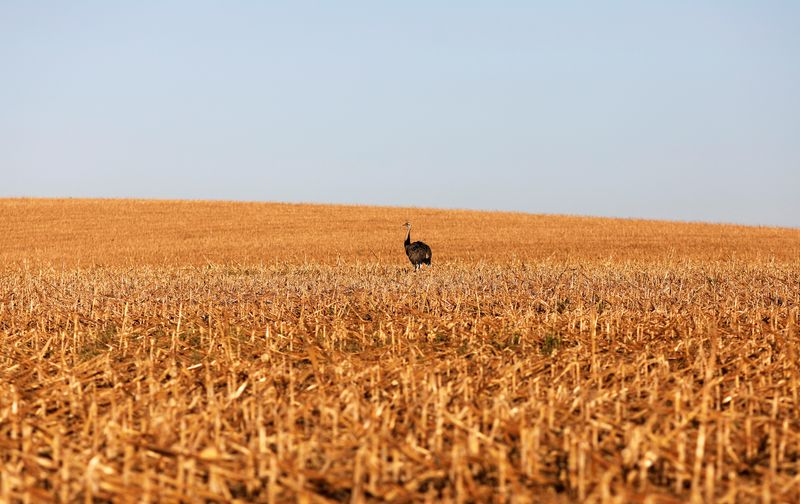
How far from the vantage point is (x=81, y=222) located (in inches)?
1843

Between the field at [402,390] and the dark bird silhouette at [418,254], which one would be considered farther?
the dark bird silhouette at [418,254]

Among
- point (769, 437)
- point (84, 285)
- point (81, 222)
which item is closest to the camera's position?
point (769, 437)

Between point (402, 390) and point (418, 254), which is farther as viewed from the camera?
point (418, 254)

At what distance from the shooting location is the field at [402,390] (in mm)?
5168

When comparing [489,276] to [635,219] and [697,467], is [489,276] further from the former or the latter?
[635,219]

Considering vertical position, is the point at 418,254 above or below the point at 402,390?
above

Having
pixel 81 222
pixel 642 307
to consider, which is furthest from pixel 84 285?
pixel 81 222

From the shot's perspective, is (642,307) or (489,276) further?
(489,276)

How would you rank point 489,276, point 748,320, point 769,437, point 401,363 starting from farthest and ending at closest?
1. point 489,276
2. point 748,320
3. point 401,363
4. point 769,437

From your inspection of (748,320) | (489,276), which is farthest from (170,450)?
(489,276)

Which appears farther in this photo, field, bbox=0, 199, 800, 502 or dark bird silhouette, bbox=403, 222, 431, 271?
dark bird silhouette, bbox=403, 222, 431, 271

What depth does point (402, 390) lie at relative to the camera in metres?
7.57

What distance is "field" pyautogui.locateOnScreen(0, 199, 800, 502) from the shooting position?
5.17 metres

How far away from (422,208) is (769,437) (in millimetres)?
49051
